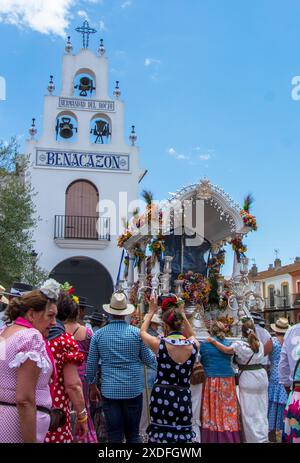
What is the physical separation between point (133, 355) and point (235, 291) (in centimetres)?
686

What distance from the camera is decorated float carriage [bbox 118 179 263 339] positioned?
1165 centimetres

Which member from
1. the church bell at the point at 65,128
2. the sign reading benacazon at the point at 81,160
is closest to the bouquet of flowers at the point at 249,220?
the sign reading benacazon at the point at 81,160

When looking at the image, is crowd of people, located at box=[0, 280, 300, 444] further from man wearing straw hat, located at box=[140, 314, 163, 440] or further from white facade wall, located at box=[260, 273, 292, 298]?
white facade wall, located at box=[260, 273, 292, 298]

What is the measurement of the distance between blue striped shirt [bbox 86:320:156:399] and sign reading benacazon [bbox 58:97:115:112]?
649 inches

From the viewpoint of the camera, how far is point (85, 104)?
67.7ft

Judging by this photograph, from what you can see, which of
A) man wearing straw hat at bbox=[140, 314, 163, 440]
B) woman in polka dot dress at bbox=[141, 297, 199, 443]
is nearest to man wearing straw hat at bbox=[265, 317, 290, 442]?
man wearing straw hat at bbox=[140, 314, 163, 440]

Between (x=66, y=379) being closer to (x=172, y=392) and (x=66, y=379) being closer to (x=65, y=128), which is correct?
(x=172, y=392)

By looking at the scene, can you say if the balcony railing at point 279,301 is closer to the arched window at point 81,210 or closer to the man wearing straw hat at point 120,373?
the arched window at point 81,210

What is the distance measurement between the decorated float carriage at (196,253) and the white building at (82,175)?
6.42m

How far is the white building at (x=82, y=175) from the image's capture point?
19328 mm

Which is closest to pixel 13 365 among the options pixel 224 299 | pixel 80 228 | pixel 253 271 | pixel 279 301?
pixel 224 299

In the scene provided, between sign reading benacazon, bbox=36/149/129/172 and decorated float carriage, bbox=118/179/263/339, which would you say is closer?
decorated float carriage, bbox=118/179/263/339
